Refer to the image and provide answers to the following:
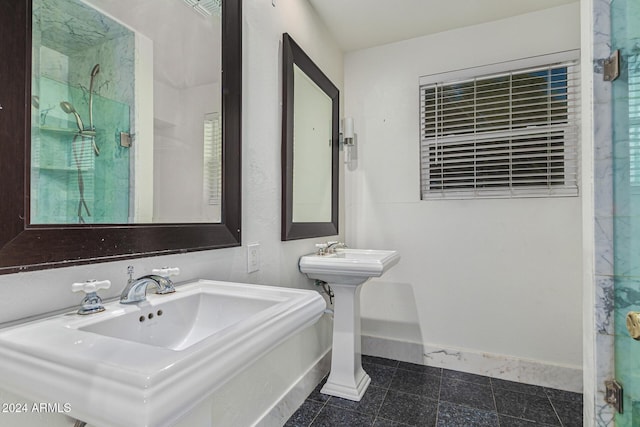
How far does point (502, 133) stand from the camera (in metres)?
2.26

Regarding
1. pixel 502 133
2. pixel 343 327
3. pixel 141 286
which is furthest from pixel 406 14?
pixel 141 286

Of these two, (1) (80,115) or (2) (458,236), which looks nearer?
(1) (80,115)

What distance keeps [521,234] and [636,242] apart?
115 centimetres

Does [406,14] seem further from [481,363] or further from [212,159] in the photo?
[481,363]

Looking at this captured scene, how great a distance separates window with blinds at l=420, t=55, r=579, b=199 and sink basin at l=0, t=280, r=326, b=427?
6.28ft

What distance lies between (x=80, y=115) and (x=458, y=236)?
2.25 m

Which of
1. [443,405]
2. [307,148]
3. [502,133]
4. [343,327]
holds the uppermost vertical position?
[502,133]

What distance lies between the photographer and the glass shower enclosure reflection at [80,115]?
2.55 ft

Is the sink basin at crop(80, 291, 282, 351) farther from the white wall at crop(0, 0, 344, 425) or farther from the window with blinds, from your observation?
the window with blinds

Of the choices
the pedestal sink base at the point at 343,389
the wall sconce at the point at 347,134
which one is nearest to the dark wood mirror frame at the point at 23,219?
the pedestal sink base at the point at 343,389

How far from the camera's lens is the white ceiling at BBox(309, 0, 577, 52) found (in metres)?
2.10

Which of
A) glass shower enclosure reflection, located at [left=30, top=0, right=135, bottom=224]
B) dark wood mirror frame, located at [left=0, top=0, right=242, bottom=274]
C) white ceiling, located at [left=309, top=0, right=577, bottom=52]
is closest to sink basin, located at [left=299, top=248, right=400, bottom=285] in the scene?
dark wood mirror frame, located at [left=0, top=0, right=242, bottom=274]

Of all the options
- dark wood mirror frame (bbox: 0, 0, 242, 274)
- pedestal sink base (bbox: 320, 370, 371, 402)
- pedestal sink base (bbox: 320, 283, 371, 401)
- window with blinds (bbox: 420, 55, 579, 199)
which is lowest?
pedestal sink base (bbox: 320, 370, 371, 402)

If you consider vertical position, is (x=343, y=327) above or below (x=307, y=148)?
below
